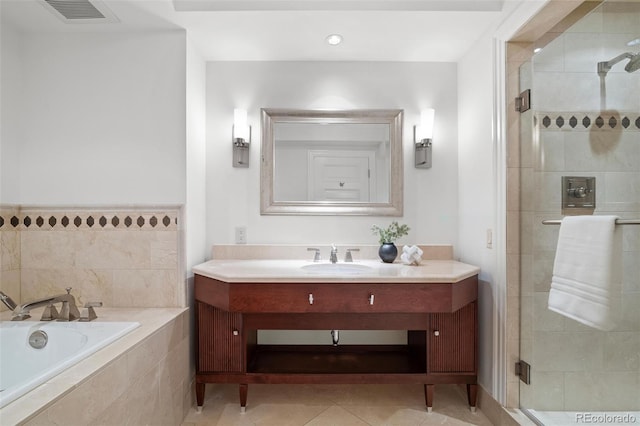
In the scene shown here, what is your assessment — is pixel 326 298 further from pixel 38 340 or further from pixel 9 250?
pixel 9 250

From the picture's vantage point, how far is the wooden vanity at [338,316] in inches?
67.7

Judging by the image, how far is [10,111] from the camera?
1.90 m

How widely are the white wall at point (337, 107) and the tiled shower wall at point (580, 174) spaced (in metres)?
0.64

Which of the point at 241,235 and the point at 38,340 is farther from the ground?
the point at 241,235

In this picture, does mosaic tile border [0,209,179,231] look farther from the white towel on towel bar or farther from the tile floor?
the white towel on towel bar

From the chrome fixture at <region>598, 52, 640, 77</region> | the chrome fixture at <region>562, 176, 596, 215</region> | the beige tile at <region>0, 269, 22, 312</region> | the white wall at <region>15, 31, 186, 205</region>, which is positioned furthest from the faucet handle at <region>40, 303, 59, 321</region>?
the chrome fixture at <region>598, 52, 640, 77</region>

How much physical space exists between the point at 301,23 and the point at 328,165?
0.89 meters

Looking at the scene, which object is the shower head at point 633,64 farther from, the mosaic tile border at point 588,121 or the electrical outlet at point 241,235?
the electrical outlet at point 241,235

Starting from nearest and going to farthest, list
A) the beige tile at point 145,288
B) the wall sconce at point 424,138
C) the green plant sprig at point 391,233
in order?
the beige tile at point 145,288
the green plant sprig at point 391,233
the wall sconce at point 424,138

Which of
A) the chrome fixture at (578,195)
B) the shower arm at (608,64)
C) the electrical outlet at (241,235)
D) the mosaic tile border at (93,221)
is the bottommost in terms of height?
the electrical outlet at (241,235)

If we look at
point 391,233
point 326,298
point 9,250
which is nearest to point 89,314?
point 9,250

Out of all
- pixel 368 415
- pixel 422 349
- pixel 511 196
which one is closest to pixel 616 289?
pixel 511 196

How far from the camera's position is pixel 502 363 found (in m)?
1.78

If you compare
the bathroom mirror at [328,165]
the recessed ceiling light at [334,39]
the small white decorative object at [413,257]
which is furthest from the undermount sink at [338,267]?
the recessed ceiling light at [334,39]
